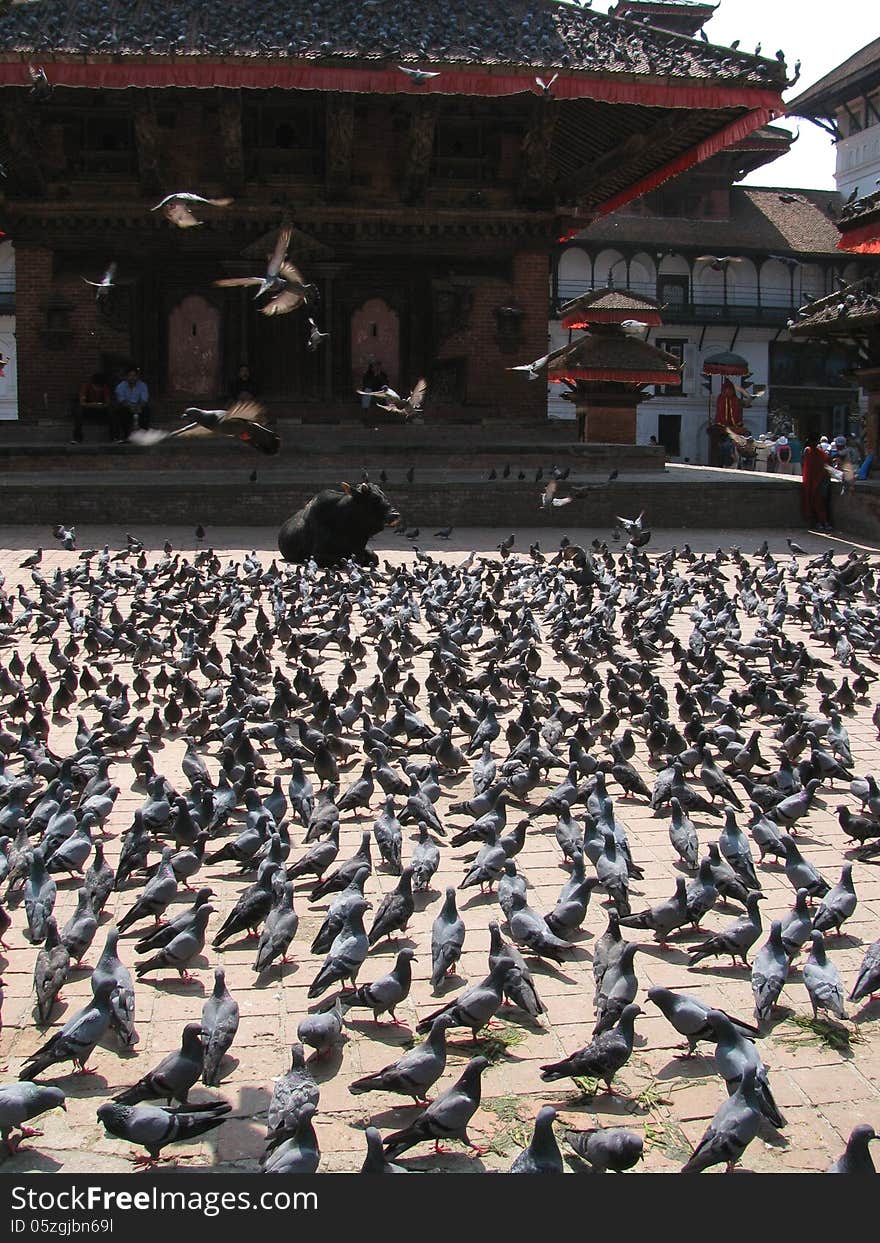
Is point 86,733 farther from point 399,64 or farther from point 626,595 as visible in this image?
point 399,64

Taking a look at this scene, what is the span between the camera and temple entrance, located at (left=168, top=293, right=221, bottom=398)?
25.4 meters

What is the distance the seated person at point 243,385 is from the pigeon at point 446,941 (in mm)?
20300

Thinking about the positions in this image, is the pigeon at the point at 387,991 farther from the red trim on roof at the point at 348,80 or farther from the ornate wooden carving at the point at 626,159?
the ornate wooden carving at the point at 626,159

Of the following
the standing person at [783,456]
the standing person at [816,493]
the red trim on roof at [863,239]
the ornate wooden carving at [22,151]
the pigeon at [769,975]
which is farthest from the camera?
the standing person at [783,456]

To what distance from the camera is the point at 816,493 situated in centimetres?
2133

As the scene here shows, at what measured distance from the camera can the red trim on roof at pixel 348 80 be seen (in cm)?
2108

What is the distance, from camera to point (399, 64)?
69.8 feet

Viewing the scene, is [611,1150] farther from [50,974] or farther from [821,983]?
[50,974]

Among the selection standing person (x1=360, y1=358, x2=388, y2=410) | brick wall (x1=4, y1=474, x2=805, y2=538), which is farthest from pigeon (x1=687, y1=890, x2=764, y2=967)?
standing person (x1=360, y1=358, x2=388, y2=410)

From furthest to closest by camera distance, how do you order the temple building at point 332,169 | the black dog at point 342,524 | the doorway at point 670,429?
the doorway at point 670,429 → the temple building at point 332,169 → the black dog at point 342,524

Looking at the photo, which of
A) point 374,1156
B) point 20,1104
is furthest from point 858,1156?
point 20,1104

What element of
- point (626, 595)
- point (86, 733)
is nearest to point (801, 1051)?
point (86, 733)

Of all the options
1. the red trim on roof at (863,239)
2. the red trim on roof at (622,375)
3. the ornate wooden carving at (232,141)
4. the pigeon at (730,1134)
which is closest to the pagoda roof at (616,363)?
the red trim on roof at (622,375)

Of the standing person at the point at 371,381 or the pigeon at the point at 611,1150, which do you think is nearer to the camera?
the pigeon at the point at 611,1150
